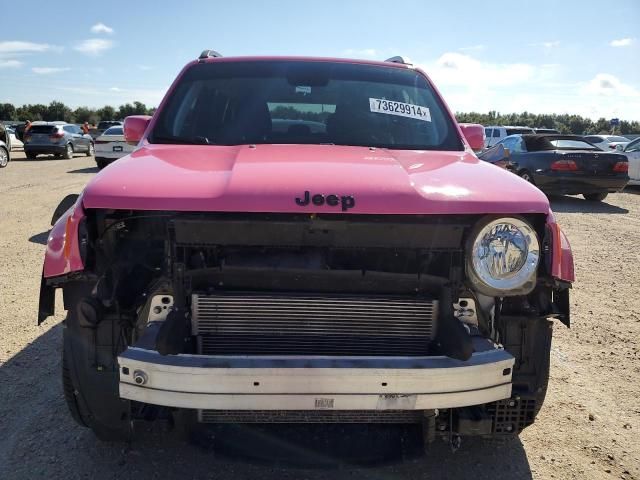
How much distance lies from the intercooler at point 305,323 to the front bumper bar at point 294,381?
198 mm

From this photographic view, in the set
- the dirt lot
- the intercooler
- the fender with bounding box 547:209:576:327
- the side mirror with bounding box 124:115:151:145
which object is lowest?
the dirt lot

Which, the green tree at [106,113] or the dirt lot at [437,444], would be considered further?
the green tree at [106,113]

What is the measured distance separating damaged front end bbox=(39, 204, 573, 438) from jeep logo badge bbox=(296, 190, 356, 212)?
10cm

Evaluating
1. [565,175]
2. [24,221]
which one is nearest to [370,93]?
[24,221]

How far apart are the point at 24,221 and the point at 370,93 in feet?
22.4

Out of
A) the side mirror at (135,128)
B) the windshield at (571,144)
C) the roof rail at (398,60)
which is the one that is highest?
the roof rail at (398,60)

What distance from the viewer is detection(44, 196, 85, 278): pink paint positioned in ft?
7.16

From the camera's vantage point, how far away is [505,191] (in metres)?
2.27

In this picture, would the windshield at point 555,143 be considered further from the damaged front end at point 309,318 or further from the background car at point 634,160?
the damaged front end at point 309,318

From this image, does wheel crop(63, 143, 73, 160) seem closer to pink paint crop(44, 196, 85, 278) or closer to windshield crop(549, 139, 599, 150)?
windshield crop(549, 139, 599, 150)

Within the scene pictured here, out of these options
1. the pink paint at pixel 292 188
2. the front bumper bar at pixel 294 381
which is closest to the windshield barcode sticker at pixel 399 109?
the pink paint at pixel 292 188

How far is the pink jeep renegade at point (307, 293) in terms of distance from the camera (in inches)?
81.4

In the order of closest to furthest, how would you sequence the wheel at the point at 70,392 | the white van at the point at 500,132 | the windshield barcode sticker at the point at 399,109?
the wheel at the point at 70,392
the windshield barcode sticker at the point at 399,109
the white van at the point at 500,132

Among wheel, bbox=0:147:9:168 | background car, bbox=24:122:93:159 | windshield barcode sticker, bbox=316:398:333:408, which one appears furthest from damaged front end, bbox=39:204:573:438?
background car, bbox=24:122:93:159
